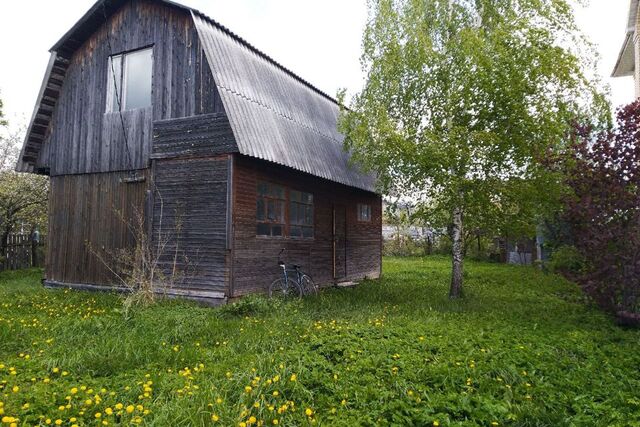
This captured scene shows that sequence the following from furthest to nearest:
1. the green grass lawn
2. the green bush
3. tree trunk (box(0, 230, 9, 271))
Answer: the green bush, tree trunk (box(0, 230, 9, 271)), the green grass lawn

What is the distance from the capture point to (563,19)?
31.5 feet

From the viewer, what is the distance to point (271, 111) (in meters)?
10.9

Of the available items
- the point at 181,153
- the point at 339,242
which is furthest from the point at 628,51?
the point at 181,153

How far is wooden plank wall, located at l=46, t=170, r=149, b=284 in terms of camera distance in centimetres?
1073

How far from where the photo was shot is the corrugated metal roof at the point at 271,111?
9516 millimetres

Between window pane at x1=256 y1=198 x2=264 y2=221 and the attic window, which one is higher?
the attic window

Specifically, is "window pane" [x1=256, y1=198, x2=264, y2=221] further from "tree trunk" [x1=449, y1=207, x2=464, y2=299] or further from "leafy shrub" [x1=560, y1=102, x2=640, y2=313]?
"leafy shrub" [x1=560, y1=102, x2=640, y2=313]

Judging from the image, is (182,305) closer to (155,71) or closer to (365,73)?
(155,71)

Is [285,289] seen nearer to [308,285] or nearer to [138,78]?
[308,285]

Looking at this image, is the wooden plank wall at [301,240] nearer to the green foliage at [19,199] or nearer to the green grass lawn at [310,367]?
the green grass lawn at [310,367]

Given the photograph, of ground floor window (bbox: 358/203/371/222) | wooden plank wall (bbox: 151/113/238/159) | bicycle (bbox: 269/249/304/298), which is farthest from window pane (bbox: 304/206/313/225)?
wooden plank wall (bbox: 151/113/238/159)

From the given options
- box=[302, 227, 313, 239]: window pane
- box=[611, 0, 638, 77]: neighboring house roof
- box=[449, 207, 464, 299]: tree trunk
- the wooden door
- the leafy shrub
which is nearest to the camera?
the leafy shrub

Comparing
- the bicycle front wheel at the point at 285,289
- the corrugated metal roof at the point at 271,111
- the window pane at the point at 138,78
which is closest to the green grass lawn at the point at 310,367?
Result: the bicycle front wheel at the point at 285,289

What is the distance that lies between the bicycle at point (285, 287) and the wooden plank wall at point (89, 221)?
3.62 m
